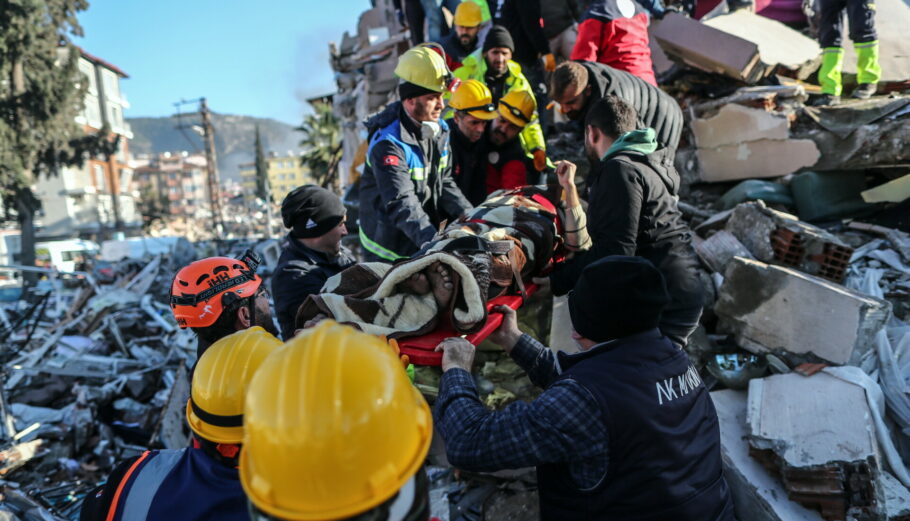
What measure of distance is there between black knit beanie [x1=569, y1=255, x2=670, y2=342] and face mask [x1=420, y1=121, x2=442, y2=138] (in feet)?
6.40

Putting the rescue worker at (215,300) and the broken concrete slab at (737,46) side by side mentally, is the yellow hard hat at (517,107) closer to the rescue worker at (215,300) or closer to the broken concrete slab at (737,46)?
the rescue worker at (215,300)

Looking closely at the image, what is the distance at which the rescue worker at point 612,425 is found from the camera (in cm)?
139

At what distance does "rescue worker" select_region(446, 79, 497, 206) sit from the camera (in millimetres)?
3641

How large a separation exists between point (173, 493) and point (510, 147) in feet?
10.8

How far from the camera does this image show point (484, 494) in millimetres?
2902

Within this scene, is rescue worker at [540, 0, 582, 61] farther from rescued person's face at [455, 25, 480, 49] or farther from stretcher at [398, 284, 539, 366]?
stretcher at [398, 284, 539, 366]

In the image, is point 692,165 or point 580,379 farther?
point 692,165

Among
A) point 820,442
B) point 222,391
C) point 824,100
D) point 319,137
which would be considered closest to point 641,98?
point 820,442

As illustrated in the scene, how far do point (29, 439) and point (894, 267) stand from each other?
26.9ft

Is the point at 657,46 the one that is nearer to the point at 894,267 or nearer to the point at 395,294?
the point at 894,267

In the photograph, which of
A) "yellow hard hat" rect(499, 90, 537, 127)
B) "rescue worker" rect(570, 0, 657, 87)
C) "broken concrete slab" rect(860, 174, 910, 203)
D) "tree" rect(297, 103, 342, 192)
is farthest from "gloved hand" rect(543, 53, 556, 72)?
"tree" rect(297, 103, 342, 192)

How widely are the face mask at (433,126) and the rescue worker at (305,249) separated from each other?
875 millimetres

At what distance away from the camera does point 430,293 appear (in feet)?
7.20

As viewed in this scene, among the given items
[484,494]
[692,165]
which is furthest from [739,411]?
[692,165]
